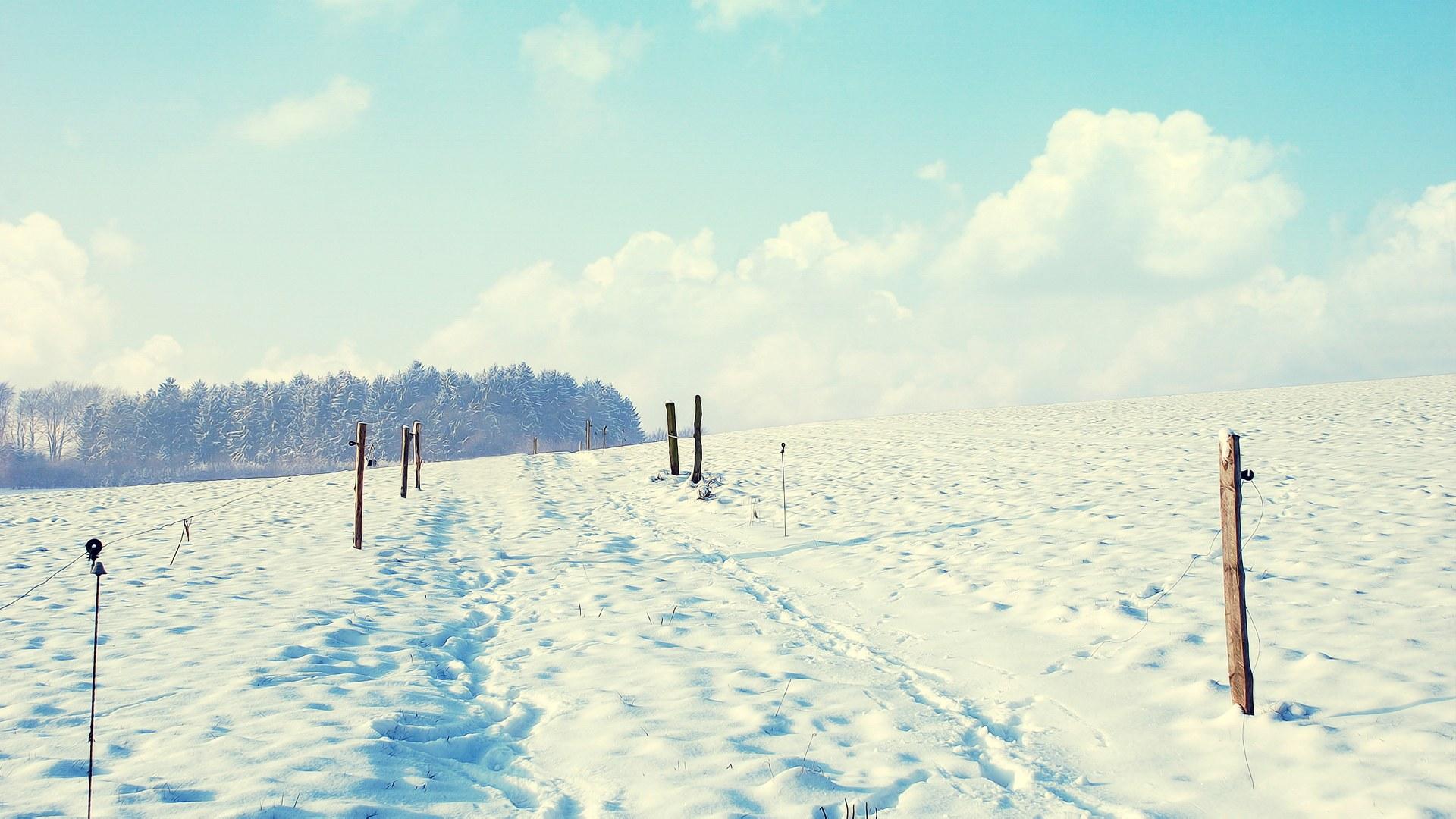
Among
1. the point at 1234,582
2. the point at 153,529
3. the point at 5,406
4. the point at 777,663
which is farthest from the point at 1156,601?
the point at 5,406

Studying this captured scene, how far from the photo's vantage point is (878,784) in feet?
15.4

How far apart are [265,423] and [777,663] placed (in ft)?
263

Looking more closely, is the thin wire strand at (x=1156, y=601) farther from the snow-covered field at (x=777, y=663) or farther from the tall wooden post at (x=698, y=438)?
the tall wooden post at (x=698, y=438)

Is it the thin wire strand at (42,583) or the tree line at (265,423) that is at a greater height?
the tree line at (265,423)

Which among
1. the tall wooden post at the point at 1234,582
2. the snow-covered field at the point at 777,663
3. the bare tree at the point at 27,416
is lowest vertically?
the snow-covered field at the point at 777,663

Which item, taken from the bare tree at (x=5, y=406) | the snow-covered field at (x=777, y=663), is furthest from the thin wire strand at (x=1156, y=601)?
the bare tree at (x=5, y=406)

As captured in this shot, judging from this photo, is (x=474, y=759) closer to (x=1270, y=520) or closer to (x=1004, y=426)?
(x=1270, y=520)

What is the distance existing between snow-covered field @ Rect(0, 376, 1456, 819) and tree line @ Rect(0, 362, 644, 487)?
2280 inches

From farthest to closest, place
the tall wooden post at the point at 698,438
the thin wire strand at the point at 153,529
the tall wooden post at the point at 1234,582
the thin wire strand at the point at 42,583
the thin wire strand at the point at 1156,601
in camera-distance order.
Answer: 1. the tall wooden post at the point at 698,438
2. the thin wire strand at the point at 153,529
3. the thin wire strand at the point at 42,583
4. the thin wire strand at the point at 1156,601
5. the tall wooden post at the point at 1234,582

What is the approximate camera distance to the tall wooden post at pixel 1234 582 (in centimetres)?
566

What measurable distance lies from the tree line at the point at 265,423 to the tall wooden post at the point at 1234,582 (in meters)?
65.5

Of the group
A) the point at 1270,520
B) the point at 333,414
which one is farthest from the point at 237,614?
the point at 333,414

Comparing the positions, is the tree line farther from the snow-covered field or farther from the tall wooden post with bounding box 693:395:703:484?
the snow-covered field

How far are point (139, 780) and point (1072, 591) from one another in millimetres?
9127
